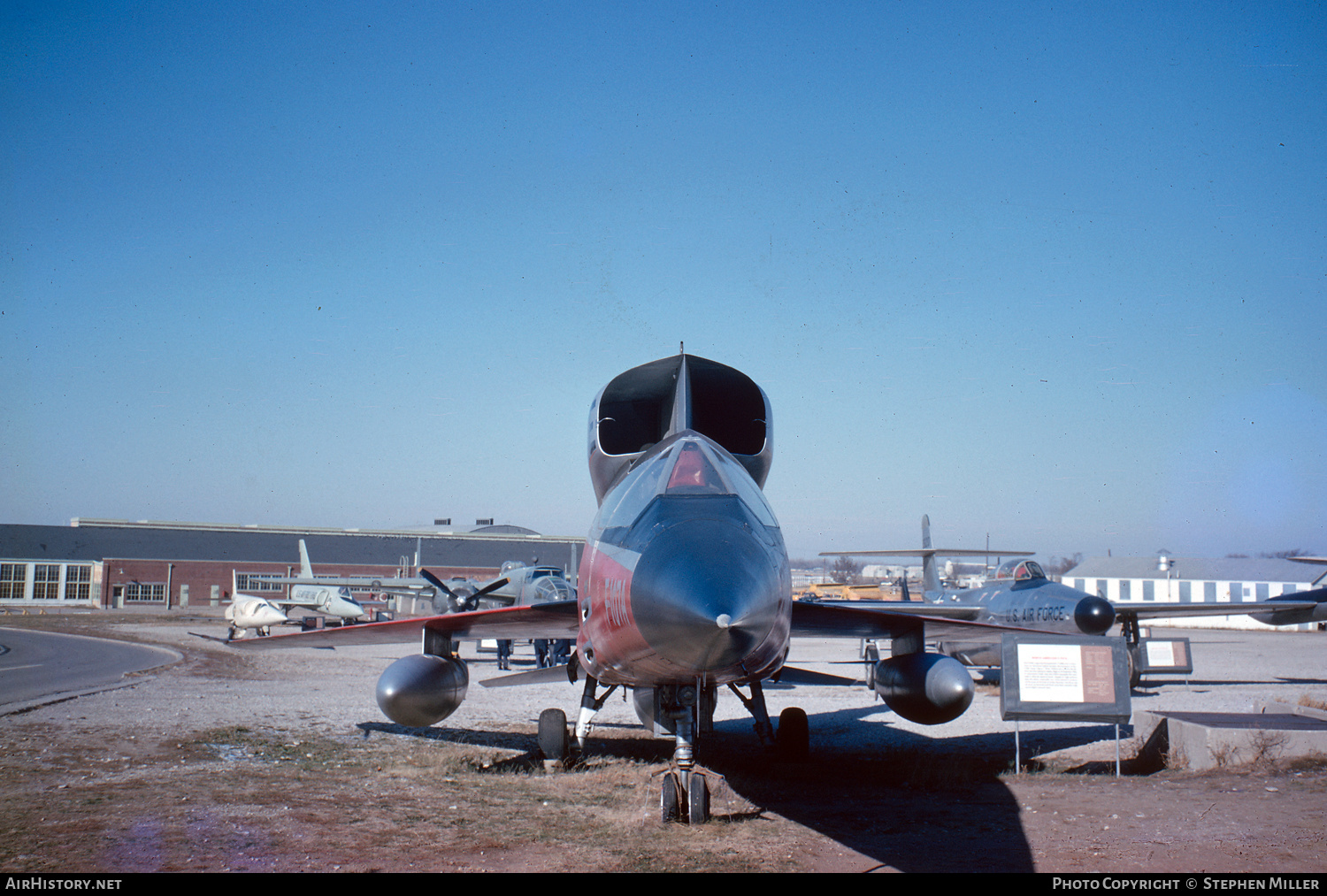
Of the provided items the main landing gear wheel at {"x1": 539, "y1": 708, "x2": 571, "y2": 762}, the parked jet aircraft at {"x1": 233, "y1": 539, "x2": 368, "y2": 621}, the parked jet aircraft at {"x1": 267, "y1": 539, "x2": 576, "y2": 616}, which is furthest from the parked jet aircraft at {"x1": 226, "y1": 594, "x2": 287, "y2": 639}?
the main landing gear wheel at {"x1": 539, "y1": 708, "x2": 571, "y2": 762}

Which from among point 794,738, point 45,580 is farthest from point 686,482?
point 45,580

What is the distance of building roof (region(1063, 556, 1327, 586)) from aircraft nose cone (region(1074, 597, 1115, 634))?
59555mm

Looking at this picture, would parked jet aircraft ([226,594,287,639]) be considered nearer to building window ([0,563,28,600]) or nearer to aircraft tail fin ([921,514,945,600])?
Answer: aircraft tail fin ([921,514,945,600])

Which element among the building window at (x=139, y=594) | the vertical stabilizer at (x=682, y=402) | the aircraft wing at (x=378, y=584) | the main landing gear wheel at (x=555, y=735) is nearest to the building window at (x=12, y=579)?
the building window at (x=139, y=594)

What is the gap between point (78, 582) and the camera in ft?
223

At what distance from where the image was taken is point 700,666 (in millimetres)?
4434

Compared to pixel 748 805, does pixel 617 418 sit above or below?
above

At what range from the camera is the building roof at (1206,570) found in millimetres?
65312

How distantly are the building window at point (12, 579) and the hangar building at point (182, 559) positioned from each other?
8cm

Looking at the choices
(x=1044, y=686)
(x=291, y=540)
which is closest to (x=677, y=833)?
(x=1044, y=686)

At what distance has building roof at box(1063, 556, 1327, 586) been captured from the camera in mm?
65312

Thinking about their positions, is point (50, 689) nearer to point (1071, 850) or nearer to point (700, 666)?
point (700, 666)

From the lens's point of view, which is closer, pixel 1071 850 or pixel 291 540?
pixel 1071 850

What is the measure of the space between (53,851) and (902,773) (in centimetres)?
876
